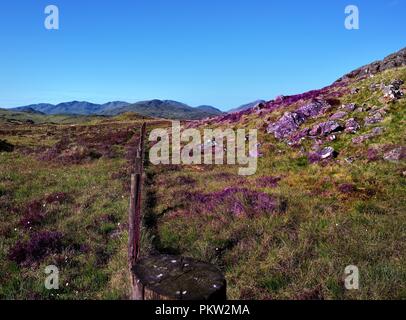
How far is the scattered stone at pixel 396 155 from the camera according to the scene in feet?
67.5

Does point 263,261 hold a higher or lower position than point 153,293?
lower

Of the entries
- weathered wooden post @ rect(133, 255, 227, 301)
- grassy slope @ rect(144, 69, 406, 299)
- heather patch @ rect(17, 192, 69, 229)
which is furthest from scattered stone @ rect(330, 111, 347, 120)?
weathered wooden post @ rect(133, 255, 227, 301)

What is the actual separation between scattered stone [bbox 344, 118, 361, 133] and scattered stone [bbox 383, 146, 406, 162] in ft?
18.7

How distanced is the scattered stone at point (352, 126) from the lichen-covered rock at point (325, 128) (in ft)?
1.95

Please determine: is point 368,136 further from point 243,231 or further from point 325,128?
point 243,231

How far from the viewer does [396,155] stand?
20.8m

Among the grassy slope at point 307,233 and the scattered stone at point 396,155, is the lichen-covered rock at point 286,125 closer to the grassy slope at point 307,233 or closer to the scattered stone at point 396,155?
the grassy slope at point 307,233

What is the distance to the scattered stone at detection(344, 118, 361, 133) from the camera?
88.8ft

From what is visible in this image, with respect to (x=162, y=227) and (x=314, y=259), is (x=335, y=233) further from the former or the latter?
(x=162, y=227)

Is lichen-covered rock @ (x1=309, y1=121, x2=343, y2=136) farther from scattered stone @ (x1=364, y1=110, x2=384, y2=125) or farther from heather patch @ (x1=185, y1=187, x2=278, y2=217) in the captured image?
heather patch @ (x1=185, y1=187, x2=278, y2=217)

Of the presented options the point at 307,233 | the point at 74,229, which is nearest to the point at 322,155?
the point at 307,233
